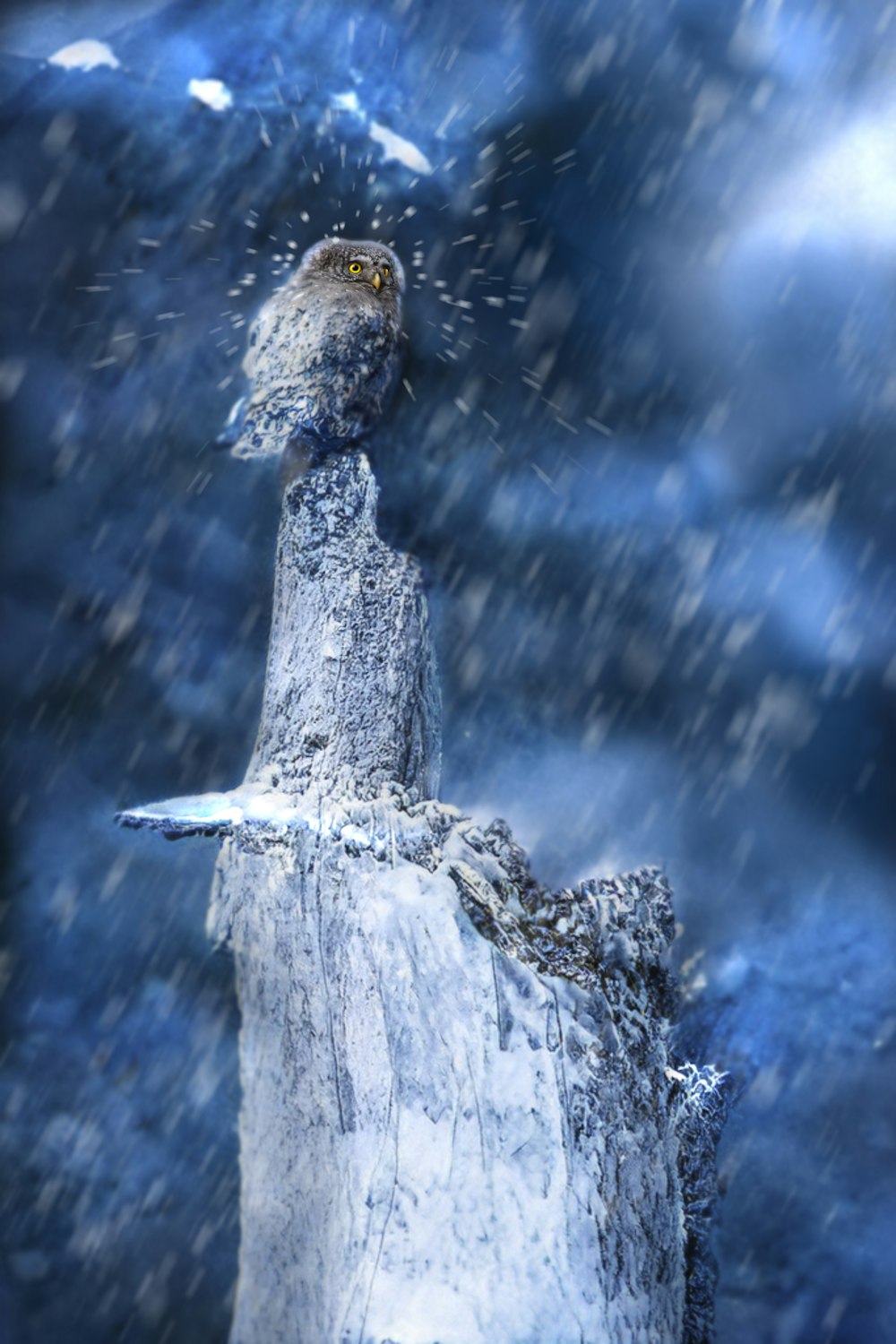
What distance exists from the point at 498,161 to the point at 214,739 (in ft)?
5.39

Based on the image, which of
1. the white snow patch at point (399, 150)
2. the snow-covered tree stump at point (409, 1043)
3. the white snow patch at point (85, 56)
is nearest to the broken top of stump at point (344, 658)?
the snow-covered tree stump at point (409, 1043)

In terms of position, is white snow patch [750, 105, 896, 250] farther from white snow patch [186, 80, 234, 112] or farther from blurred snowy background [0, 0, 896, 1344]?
white snow patch [186, 80, 234, 112]

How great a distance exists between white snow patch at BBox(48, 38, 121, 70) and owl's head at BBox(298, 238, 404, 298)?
0.93 metres

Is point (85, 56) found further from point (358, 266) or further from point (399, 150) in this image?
point (358, 266)

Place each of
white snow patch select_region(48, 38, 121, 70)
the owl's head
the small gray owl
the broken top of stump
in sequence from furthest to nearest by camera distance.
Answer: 1. white snow patch select_region(48, 38, 121, 70)
2. the owl's head
3. the small gray owl
4. the broken top of stump

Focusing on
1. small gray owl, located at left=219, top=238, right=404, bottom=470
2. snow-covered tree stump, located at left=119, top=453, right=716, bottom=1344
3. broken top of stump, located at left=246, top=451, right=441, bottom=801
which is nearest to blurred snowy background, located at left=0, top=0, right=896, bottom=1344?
small gray owl, located at left=219, top=238, right=404, bottom=470

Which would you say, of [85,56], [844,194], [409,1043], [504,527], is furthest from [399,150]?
[409,1043]

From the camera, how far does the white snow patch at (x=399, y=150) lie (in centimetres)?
210

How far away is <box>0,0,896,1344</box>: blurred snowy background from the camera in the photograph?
1.79 m

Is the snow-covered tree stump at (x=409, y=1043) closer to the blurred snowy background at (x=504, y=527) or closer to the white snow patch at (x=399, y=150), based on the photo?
the blurred snowy background at (x=504, y=527)

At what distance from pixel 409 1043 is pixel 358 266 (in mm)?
1276

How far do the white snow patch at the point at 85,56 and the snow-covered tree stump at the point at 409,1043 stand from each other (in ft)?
4.51

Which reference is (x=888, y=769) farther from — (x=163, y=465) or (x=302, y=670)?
(x=163, y=465)

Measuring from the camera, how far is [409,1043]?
1069 millimetres
